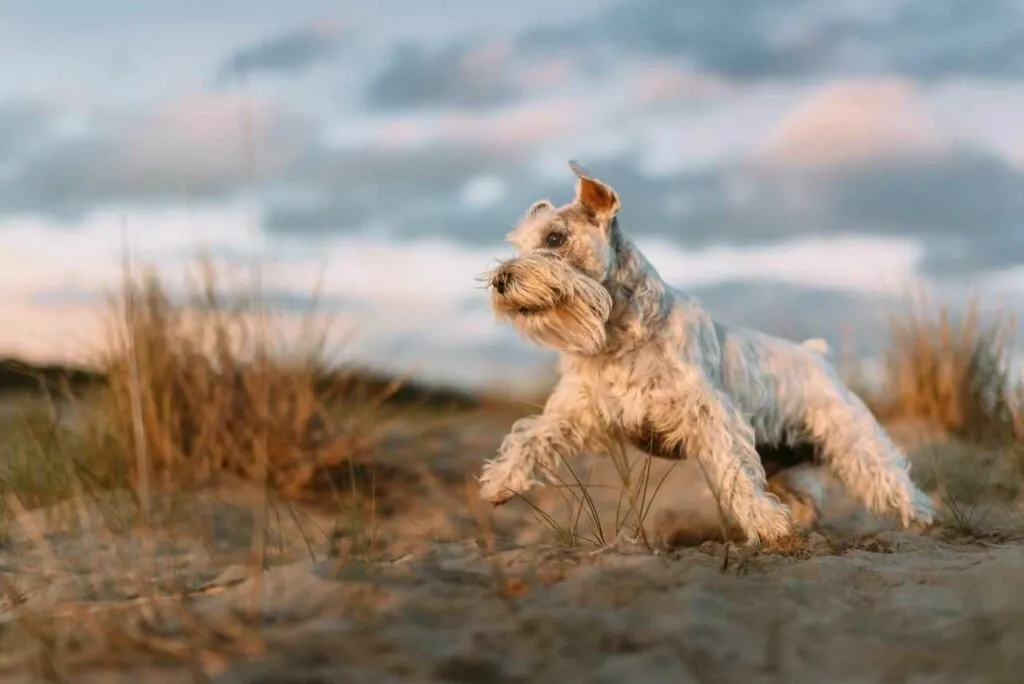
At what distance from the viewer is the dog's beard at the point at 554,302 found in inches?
200

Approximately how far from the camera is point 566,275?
507cm

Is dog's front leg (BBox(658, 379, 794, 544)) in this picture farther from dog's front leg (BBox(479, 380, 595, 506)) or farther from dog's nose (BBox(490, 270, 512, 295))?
dog's nose (BBox(490, 270, 512, 295))

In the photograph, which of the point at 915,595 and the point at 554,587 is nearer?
the point at 554,587

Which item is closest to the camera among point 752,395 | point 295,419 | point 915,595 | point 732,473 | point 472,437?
point 915,595

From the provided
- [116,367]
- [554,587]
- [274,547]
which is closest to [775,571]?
[554,587]

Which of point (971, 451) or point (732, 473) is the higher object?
point (732, 473)

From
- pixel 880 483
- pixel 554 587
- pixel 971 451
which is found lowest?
pixel 971 451

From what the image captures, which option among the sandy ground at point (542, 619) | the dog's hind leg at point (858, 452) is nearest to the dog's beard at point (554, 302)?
the sandy ground at point (542, 619)

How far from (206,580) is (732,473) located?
7.81ft

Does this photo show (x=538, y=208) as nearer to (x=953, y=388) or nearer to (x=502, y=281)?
(x=502, y=281)

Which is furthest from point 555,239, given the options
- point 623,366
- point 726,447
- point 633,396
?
point 726,447

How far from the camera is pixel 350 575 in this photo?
3.57m

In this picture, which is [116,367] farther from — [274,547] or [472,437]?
[472,437]

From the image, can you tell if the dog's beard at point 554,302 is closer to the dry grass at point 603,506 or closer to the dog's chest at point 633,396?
the dog's chest at point 633,396
